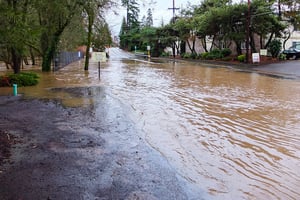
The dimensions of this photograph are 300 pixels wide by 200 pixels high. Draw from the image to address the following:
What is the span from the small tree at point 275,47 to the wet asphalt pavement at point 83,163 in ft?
94.4

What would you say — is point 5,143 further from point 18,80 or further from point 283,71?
point 283,71

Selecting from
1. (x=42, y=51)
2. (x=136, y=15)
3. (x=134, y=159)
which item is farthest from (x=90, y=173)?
(x=136, y=15)

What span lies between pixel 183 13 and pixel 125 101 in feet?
133

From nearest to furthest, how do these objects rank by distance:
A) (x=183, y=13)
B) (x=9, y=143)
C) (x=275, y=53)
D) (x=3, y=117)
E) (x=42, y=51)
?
1. (x=9, y=143)
2. (x=3, y=117)
3. (x=42, y=51)
4. (x=275, y=53)
5. (x=183, y=13)

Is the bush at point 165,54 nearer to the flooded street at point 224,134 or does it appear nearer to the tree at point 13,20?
the flooded street at point 224,134

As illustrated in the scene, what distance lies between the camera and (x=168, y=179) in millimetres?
4715

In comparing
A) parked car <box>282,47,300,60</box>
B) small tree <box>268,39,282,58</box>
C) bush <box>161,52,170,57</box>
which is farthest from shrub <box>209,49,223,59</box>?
bush <box>161,52,170,57</box>

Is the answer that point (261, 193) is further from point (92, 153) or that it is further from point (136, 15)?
point (136, 15)

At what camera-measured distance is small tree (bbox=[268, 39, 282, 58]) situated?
33.5 metres

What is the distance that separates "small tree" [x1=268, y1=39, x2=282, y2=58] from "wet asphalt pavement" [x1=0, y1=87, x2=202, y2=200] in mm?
28764

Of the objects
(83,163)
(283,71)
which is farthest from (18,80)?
(283,71)

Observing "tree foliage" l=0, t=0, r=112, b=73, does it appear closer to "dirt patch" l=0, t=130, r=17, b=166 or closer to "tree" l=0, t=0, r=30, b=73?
"tree" l=0, t=0, r=30, b=73

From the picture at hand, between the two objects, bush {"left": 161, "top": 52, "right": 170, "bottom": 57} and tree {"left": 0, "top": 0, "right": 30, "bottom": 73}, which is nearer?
tree {"left": 0, "top": 0, "right": 30, "bottom": 73}

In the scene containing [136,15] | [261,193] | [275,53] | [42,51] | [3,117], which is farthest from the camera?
[136,15]
